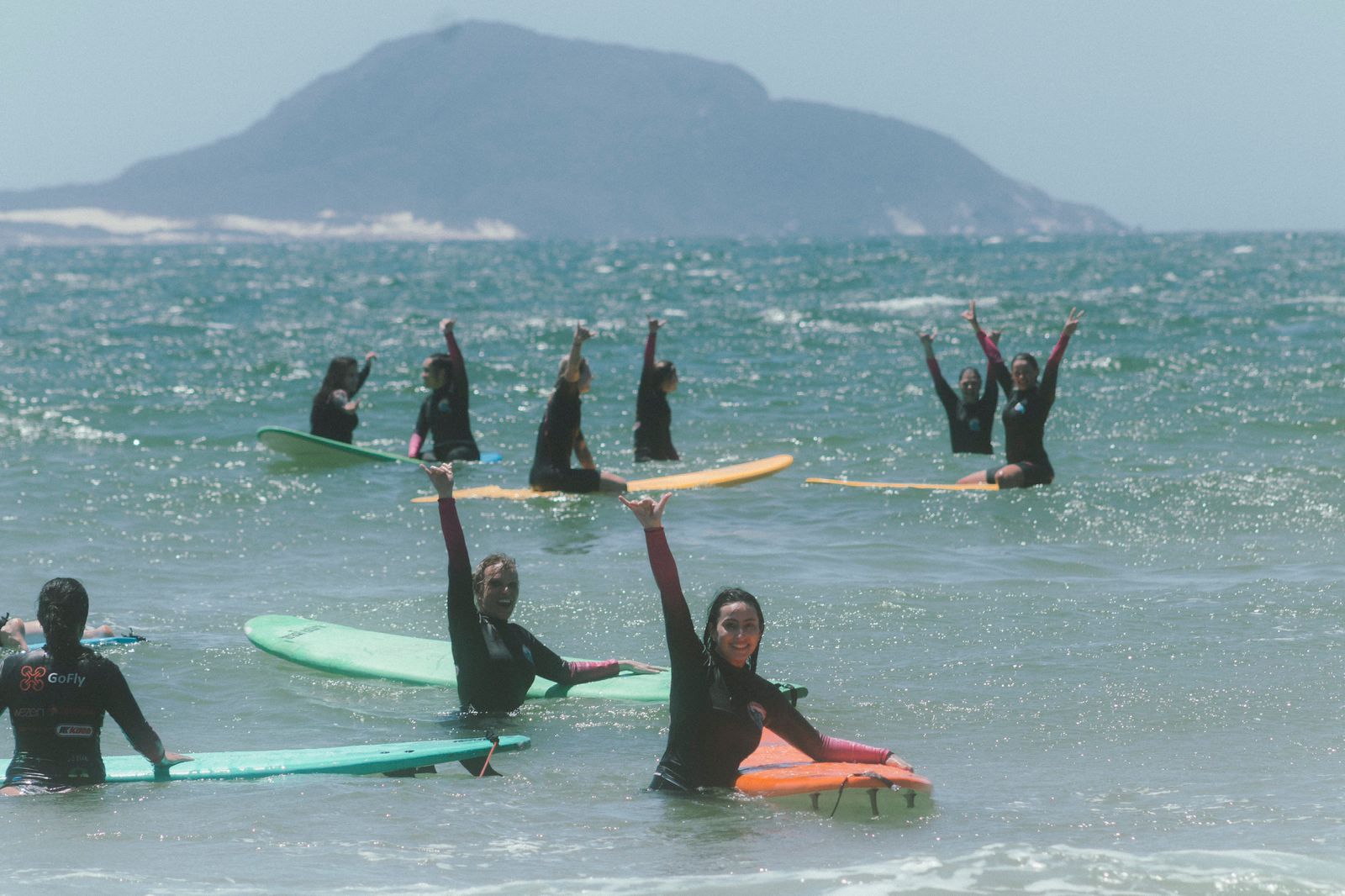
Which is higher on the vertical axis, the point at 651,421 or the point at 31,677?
the point at 651,421

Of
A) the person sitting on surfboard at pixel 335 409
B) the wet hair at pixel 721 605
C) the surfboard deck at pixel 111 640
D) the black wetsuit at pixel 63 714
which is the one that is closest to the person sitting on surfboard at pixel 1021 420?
the person sitting on surfboard at pixel 335 409

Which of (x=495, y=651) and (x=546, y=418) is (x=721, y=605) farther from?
(x=546, y=418)

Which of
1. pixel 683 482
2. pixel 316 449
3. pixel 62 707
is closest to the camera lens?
pixel 62 707

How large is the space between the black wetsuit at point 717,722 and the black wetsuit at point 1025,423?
24.0 ft

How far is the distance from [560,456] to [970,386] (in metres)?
4.04

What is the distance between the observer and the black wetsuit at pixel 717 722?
566 cm

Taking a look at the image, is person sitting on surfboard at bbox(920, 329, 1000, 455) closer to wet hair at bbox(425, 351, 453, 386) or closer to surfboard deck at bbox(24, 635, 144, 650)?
wet hair at bbox(425, 351, 453, 386)

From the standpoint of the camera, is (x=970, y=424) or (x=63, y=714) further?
(x=970, y=424)

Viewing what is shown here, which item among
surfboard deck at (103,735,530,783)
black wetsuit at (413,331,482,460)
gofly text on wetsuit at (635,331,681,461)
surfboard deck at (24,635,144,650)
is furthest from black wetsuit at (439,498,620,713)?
black wetsuit at (413,331,482,460)

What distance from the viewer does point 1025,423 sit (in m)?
13.1

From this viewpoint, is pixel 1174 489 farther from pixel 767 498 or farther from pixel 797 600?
pixel 797 600

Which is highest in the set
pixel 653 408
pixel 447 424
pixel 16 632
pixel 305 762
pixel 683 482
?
pixel 653 408

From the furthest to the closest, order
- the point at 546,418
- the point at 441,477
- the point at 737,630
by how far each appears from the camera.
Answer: the point at 546,418, the point at 441,477, the point at 737,630

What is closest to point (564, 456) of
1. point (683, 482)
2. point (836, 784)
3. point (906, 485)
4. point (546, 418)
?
point (546, 418)
